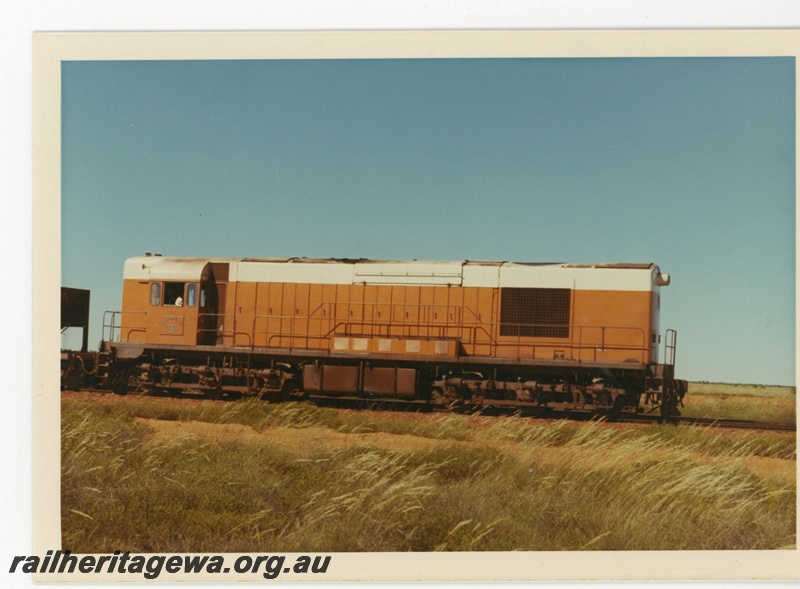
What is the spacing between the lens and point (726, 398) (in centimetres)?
1947

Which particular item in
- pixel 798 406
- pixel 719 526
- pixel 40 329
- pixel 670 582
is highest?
pixel 40 329

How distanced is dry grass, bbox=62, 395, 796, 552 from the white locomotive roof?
3056 mm

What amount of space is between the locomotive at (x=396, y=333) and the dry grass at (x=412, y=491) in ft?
6.58

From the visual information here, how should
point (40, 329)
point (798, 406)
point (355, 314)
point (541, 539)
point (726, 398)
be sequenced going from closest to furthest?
point (541, 539)
point (40, 329)
point (798, 406)
point (355, 314)
point (726, 398)

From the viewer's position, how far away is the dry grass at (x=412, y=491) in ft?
27.8

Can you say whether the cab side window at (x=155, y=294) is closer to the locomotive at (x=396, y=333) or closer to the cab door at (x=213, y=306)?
the locomotive at (x=396, y=333)

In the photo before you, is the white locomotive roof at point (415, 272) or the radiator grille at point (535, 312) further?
the radiator grille at point (535, 312)

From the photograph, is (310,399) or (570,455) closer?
(570,455)

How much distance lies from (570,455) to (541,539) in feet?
5.78

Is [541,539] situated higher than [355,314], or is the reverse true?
[355,314]

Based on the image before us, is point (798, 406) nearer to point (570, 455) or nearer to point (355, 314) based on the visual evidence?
point (570, 455)

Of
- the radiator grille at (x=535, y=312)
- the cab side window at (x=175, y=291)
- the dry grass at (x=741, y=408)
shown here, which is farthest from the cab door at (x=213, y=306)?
the dry grass at (x=741, y=408)

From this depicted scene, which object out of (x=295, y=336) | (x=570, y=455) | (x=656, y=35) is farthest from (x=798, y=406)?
(x=295, y=336)

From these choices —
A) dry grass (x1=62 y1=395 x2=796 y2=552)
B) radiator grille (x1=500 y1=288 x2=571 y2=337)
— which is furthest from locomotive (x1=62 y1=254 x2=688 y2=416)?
dry grass (x1=62 y1=395 x2=796 y2=552)
